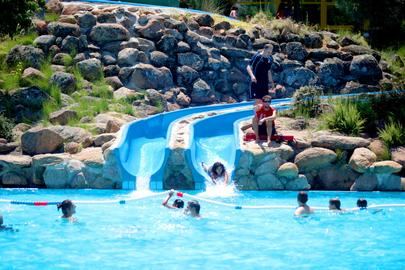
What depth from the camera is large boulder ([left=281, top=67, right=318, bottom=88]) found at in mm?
21078

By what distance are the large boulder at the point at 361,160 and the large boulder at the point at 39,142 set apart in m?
5.48

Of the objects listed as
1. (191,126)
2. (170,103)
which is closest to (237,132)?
(191,126)

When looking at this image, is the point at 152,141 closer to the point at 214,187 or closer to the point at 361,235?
the point at 214,187

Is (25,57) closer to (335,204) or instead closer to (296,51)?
(296,51)

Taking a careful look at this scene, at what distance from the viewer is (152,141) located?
16.0 meters

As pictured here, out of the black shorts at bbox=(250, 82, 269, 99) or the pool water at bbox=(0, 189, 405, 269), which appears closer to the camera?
the pool water at bbox=(0, 189, 405, 269)

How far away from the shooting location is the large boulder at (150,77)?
63.3 feet

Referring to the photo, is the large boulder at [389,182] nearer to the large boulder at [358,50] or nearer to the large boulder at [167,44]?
the large boulder at [167,44]

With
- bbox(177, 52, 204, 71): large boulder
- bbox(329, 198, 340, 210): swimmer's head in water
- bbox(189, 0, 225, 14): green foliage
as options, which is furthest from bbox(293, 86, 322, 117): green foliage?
bbox(189, 0, 225, 14): green foliage

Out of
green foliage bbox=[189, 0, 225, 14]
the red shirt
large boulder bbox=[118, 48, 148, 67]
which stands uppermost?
green foliage bbox=[189, 0, 225, 14]

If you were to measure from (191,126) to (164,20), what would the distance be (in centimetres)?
598

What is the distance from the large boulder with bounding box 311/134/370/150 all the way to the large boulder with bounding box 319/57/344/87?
22.4ft

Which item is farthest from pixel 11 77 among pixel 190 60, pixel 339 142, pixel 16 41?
pixel 339 142

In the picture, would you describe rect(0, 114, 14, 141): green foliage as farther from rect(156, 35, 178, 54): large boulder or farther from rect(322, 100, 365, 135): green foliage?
rect(322, 100, 365, 135): green foliage
